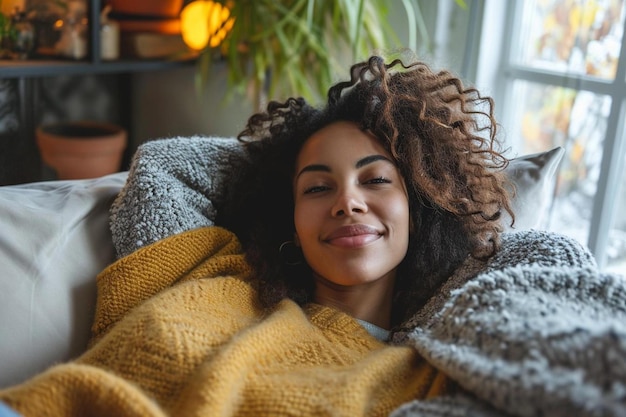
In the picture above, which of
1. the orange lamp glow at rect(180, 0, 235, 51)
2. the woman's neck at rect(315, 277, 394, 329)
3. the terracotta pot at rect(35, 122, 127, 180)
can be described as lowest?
the terracotta pot at rect(35, 122, 127, 180)

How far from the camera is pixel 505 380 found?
838 mm

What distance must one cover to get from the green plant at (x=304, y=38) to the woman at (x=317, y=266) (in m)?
0.96

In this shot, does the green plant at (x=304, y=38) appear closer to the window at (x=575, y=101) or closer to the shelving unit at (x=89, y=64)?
the shelving unit at (x=89, y=64)

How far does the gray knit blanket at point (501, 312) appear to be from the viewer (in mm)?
797

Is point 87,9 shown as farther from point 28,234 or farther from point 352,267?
point 352,267

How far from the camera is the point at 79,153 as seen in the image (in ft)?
8.50

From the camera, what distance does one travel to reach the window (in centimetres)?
210

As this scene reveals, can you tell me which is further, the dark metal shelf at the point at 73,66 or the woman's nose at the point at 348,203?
the dark metal shelf at the point at 73,66

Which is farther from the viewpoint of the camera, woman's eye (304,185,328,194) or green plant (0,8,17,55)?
green plant (0,8,17,55)

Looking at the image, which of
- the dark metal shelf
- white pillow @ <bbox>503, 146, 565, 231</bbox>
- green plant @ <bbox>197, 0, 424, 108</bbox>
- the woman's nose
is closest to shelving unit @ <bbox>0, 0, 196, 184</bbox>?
the dark metal shelf

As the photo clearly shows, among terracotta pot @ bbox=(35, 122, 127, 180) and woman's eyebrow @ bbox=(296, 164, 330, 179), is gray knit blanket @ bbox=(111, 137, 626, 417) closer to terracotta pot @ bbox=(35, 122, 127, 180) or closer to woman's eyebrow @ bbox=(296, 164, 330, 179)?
woman's eyebrow @ bbox=(296, 164, 330, 179)

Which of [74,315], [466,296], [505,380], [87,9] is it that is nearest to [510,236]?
[466,296]

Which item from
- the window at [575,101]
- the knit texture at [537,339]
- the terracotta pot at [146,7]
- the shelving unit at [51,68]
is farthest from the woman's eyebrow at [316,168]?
the terracotta pot at [146,7]

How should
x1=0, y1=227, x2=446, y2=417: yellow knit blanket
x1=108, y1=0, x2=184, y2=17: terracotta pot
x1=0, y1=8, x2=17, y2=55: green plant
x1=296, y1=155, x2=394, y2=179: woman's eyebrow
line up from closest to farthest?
x1=0, y1=227, x2=446, y2=417: yellow knit blanket, x1=296, y1=155, x2=394, y2=179: woman's eyebrow, x1=0, y1=8, x2=17, y2=55: green plant, x1=108, y1=0, x2=184, y2=17: terracotta pot
